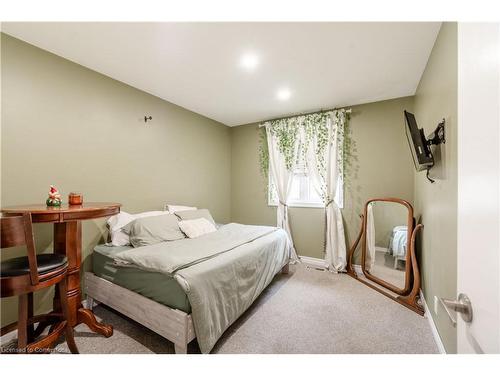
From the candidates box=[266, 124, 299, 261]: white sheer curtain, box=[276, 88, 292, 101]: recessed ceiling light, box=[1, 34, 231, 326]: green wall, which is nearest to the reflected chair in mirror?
box=[266, 124, 299, 261]: white sheer curtain

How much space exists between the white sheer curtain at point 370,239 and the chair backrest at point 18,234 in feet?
11.3

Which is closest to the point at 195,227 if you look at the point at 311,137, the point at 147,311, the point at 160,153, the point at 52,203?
the point at 147,311

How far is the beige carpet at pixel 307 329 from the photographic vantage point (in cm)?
168

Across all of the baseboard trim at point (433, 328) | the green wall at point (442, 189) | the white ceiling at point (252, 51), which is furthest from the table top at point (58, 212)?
the baseboard trim at point (433, 328)

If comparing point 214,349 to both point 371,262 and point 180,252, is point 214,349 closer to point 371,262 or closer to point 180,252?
point 180,252

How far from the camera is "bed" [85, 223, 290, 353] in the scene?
Result: 1.48m

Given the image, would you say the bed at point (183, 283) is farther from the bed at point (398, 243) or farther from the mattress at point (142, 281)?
the bed at point (398, 243)

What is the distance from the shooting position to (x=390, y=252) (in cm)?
272

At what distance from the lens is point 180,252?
1.85 m

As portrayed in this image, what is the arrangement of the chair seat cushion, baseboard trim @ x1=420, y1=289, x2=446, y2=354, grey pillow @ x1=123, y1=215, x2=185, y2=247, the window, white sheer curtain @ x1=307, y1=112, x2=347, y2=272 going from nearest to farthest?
the chair seat cushion < baseboard trim @ x1=420, y1=289, x2=446, y2=354 < grey pillow @ x1=123, y1=215, x2=185, y2=247 < white sheer curtain @ x1=307, y1=112, x2=347, y2=272 < the window

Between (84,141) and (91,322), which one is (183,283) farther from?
(84,141)

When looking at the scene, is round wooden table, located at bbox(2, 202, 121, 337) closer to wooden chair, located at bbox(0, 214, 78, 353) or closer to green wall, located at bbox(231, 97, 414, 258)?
wooden chair, located at bbox(0, 214, 78, 353)

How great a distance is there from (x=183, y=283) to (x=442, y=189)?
81.8 inches

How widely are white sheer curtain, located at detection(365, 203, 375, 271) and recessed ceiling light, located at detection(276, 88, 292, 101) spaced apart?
1.95 metres
